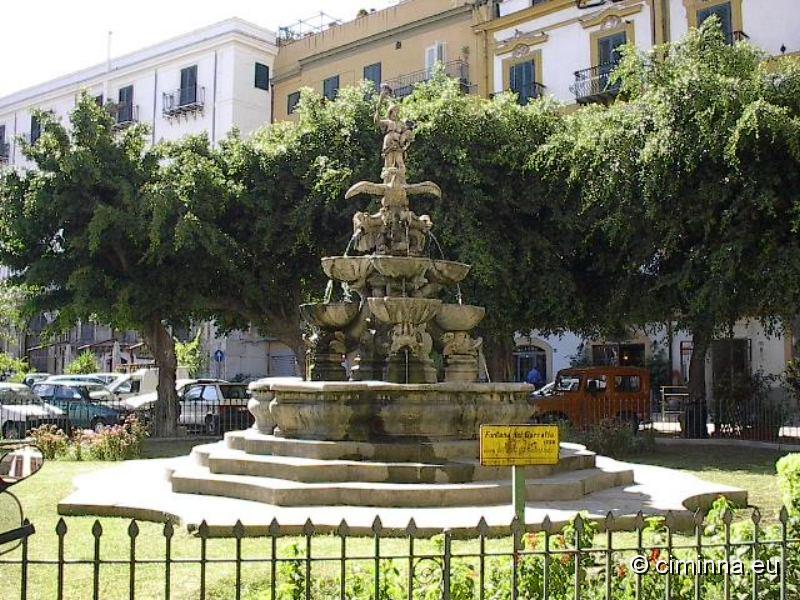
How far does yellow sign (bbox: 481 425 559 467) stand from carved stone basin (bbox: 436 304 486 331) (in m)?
5.48

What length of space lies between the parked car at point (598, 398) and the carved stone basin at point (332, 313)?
995cm

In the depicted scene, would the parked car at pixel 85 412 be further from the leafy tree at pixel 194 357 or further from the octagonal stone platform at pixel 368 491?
the leafy tree at pixel 194 357

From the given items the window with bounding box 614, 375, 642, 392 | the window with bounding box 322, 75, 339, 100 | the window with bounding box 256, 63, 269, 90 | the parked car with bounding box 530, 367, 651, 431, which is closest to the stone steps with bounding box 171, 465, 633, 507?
the parked car with bounding box 530, 367, 651, 431

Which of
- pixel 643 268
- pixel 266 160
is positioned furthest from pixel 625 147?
pixel 266 160

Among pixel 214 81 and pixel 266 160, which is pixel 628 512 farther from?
pixel 214 81

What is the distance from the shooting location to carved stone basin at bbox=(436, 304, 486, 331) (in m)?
11.6

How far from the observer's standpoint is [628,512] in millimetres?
8547

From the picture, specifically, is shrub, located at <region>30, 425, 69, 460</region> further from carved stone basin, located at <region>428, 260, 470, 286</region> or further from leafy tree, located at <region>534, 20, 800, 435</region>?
leafy tree, located at <region>534, 20, 800, 435</region>

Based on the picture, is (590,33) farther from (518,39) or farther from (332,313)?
(332,313)

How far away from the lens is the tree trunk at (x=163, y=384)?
70.0 feet

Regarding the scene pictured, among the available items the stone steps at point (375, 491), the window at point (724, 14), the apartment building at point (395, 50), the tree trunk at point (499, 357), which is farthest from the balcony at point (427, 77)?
the stone steps at point (375, 491)

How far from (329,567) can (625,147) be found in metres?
13.7

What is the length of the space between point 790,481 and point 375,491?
3.87 metres

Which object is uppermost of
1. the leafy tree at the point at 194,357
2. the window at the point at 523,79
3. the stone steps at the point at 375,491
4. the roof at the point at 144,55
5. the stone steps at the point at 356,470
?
the roof at the point at 144,55
